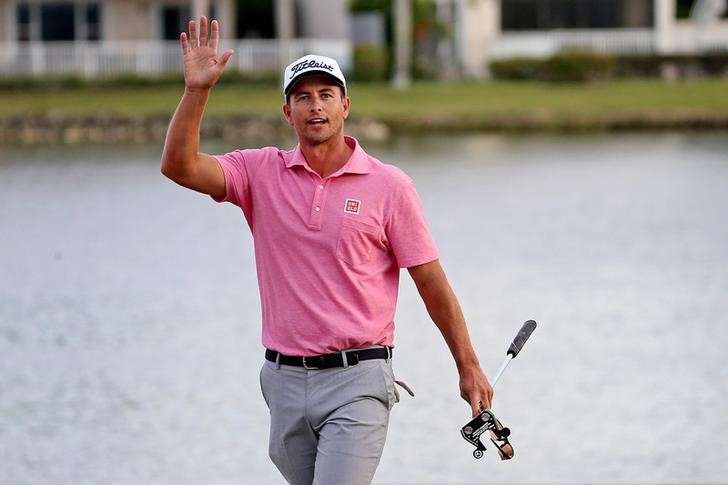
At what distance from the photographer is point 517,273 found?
18781 millimetres

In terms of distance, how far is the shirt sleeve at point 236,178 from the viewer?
19.1 ft

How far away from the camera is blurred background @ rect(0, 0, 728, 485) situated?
35.6 feet

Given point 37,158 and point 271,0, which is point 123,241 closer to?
point 37,158

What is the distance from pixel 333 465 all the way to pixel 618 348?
8.54 metres

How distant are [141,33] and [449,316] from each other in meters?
47.3

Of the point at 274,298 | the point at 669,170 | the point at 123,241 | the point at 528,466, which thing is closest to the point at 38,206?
the point at 123,241

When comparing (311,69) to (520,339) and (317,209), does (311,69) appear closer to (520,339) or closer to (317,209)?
(317,209)

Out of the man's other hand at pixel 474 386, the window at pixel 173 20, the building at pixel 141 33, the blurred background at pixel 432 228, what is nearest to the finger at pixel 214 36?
the man's other hand at pixel 474 386

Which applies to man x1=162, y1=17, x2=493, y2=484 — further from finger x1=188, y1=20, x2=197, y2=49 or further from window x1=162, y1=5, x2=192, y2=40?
window x1=162, y1=5, x2=192, y2=40

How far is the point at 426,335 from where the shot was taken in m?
14.6

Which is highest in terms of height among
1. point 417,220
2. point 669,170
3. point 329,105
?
point 329,105

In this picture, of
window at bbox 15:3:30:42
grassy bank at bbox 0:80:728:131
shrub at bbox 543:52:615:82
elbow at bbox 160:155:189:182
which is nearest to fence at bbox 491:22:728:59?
shrub at bbox 543:52:615:82

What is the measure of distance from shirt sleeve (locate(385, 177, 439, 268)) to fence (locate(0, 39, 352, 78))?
4209 cm

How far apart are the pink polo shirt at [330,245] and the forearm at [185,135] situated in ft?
0.59
